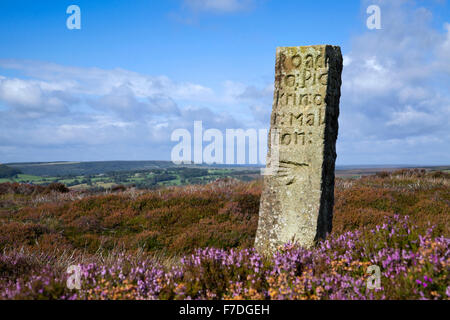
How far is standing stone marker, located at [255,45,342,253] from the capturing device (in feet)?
18.3

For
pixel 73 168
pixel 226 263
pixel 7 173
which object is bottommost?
pixel 73 168

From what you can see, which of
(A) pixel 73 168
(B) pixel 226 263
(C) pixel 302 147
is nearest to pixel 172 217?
(C) pixel 302 147

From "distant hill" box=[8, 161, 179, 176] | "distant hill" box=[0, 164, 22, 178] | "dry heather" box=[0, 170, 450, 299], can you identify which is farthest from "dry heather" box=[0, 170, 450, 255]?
"distant hill" box=[8, 161, 179, 176]

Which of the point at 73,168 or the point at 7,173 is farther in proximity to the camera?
the point at 73,168

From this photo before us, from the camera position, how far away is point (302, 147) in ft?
18.7

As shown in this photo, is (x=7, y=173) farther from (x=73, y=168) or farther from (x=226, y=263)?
(x=226, y=263)

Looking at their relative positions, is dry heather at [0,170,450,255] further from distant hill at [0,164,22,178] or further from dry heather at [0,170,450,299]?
distant hill at [0,164,22,178]

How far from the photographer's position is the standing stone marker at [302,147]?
18.3 feet

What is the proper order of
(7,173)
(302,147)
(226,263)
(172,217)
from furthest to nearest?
(7,173) < (172,217) < (302,147) < (226,263)

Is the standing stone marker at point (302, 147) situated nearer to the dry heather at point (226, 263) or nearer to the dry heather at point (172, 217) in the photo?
the dry heather at point (226, 263)

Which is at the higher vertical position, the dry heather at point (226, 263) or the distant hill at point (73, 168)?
the dry heather at point (226, 263)

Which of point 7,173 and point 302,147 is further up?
point 302,147

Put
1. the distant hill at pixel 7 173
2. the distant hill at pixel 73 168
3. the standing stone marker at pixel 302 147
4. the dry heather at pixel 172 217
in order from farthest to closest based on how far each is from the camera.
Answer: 1. the distant hill at pixel 73 168
2. the distant hill at pixel 7 173
3. the dry heather at pixel 172 217
4. the standing stone marker at pixel 302 147

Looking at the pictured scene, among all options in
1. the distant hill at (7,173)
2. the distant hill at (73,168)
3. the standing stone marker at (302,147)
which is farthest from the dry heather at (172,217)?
the distant hill at (73,168)
